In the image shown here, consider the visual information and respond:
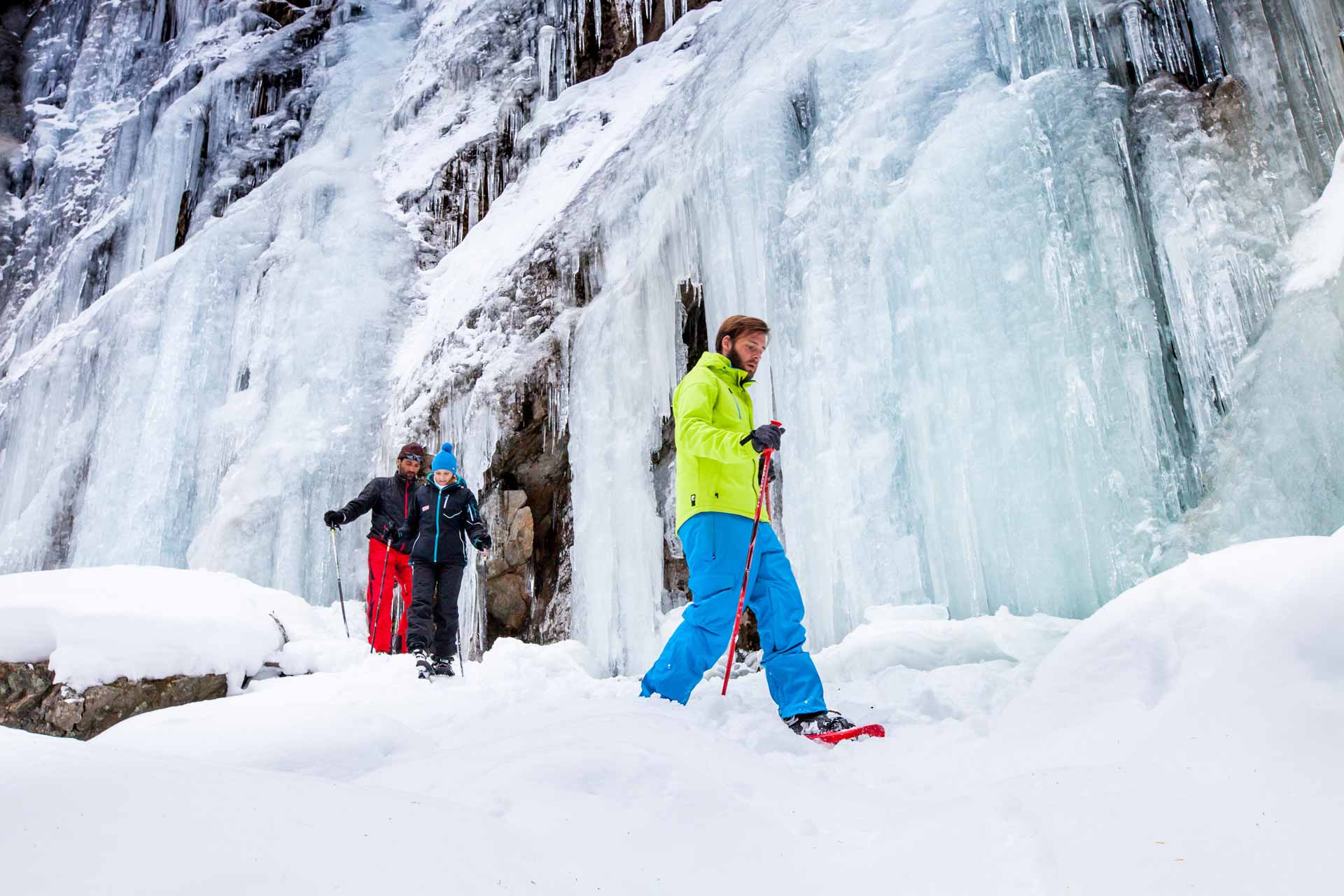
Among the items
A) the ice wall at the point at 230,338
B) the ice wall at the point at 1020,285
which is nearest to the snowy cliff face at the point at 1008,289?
the ice wall at the point at 1020,285


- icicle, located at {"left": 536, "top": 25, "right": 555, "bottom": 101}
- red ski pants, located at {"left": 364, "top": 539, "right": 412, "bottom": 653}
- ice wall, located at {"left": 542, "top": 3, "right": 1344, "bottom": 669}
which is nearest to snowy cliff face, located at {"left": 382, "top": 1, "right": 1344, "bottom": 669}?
ice wall, located at {"left": 542, "top": 3, "right": 1344, "bottom": 669}

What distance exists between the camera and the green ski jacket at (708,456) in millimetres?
2771

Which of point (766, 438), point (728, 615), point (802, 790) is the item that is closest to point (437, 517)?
point (728, 615)

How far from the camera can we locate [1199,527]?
4328 millimetres

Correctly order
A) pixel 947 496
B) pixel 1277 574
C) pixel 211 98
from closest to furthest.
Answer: pixel 1277 574 < pixel 947 496 < pixel 211 98

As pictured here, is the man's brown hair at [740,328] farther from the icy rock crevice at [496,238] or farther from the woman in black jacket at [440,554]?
the icy rock crevice at [496,238]

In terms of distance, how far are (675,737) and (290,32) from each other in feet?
57.9

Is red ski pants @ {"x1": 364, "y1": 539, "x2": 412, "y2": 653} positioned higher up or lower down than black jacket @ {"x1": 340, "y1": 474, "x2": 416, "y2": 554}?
lower down

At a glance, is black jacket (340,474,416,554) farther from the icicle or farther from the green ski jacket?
the icicle

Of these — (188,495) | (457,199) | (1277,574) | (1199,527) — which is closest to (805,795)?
(1277,574)

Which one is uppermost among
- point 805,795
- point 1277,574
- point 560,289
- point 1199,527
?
point 560,289

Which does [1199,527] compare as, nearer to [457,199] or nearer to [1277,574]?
[1277,574]

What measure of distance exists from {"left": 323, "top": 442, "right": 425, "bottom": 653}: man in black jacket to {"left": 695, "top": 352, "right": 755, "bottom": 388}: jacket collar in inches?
122

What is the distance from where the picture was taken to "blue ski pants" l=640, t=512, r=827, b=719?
269cm
